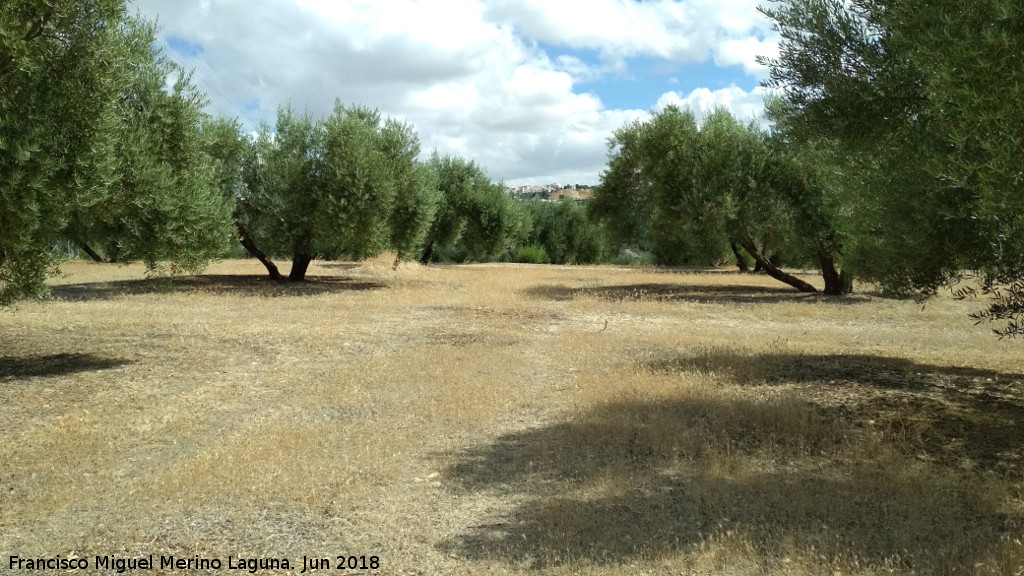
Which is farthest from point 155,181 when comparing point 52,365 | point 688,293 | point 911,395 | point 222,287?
point 688,293

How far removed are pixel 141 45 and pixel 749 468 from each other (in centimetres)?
1152

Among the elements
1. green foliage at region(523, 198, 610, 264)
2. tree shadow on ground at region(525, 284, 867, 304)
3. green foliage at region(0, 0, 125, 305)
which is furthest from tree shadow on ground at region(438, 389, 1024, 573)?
green foliage at region(523, 198, 610, 264)

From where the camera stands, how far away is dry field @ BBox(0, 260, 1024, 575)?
211 inches

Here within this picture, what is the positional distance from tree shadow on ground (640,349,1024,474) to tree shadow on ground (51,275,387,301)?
56.6 feet

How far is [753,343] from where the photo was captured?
14953 mm

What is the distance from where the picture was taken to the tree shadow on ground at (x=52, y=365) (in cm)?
1123

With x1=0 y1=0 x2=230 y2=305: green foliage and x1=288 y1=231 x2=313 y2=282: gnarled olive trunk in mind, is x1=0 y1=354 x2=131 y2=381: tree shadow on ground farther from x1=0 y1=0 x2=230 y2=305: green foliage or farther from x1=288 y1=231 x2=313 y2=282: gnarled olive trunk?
x1=288 y1=231 x2=313 y2=282: gnarled olive trunk

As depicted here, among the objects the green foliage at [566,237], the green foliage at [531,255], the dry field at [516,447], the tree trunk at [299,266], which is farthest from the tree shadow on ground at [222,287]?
the green foliage at [566,237]

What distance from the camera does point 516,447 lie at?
8.01 metres

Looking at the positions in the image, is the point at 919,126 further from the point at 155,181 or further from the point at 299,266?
the point at 299,266

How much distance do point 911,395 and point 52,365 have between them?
13.7 metres

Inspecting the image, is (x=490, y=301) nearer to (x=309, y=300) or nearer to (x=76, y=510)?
(x=309, y=300)

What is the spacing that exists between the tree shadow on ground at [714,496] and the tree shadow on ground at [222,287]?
61.8 ft

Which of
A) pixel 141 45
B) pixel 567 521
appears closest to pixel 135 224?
pixel 141 45
